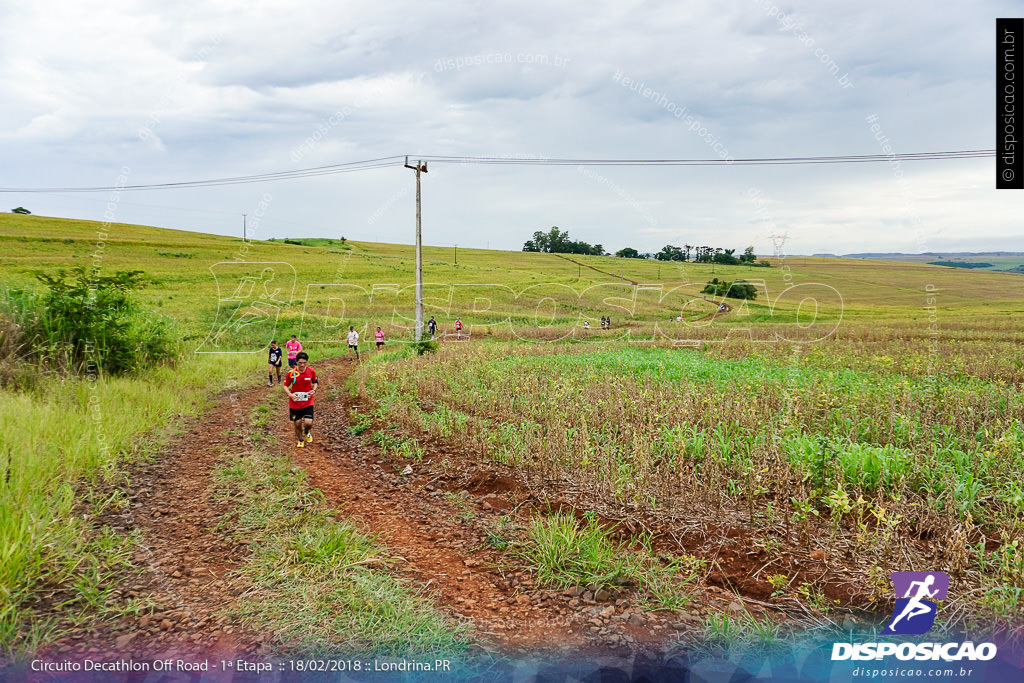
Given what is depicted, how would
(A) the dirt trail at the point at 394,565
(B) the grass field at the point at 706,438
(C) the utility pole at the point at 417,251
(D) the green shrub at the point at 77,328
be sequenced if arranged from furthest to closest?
(C) the utility pole at the point at 417,251 < (D) the green shrub at the point at 77,328 < (B) the grass field at the point at 706,438 < (A) the dirt trail at the point at 394,565

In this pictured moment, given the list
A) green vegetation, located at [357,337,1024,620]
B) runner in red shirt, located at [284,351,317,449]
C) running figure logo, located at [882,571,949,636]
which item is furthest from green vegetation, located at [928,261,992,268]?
runner in red shirt, located at [284,351,317,449]

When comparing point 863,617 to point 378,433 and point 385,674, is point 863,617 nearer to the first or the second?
point 385,674

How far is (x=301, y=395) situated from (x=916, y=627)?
30.3 ft

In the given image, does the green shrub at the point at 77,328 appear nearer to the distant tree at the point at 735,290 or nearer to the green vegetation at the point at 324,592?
the green vegetation at the point at 324,592

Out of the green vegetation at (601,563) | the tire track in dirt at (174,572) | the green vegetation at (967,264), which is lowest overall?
the tire track in dirt at (174,572)

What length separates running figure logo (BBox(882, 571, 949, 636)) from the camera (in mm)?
3936

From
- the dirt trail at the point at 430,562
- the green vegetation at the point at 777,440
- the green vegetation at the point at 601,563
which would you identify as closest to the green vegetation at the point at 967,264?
the green vegetation at the point at 777,440

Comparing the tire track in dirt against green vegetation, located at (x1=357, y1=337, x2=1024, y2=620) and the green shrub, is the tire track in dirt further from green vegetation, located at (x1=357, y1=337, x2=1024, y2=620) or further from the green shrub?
the green shrub

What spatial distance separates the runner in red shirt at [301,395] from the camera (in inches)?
379

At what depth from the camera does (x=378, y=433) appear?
10.4m

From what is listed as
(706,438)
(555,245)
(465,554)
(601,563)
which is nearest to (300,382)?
(465,554)

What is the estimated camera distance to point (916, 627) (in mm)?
3930

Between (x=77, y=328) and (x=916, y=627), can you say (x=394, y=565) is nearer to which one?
(x=916, y=627)

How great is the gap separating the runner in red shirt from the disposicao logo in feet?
28.6
